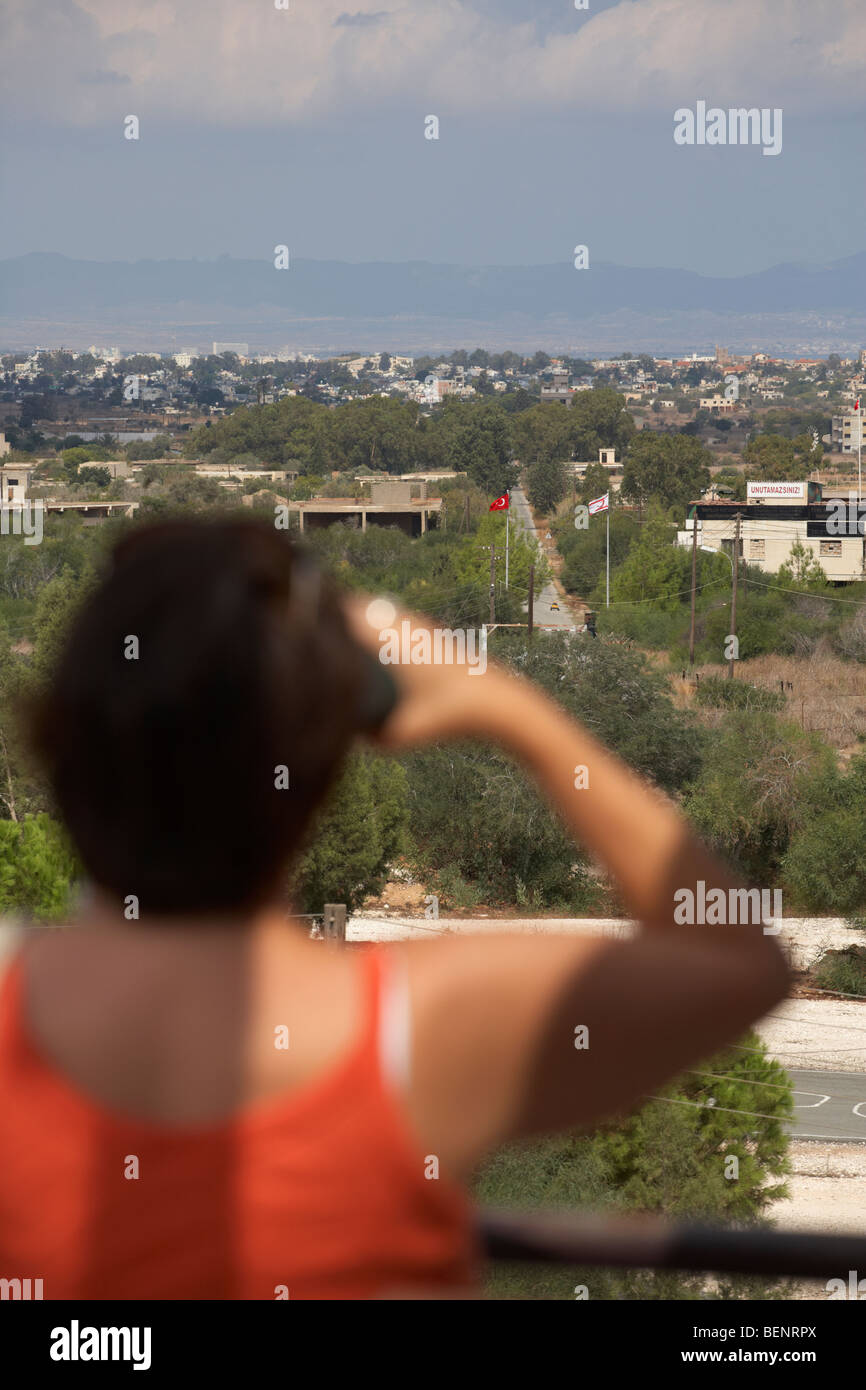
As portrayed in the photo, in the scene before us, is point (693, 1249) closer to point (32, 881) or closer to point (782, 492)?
Result: point (32, 881)

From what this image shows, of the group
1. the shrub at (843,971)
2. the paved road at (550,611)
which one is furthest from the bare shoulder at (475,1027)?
the paved road at (550,611)

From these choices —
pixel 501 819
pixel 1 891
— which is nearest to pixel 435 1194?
pixel 1 891

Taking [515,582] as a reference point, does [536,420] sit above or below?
above

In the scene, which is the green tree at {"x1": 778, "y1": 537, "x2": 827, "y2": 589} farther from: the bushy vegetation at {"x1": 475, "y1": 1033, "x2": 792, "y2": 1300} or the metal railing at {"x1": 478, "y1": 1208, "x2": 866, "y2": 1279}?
the metal railing at {"x1": 478, "y1": 1208, "x2": 866, "y2": 1279}

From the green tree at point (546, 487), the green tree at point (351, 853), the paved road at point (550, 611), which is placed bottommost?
the green tree at point (351, 853)

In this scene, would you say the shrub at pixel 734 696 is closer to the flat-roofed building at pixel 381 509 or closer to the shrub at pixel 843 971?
the shrub at pixel 843 971

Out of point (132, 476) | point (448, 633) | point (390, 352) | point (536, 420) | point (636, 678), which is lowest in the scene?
point (636, 678)
